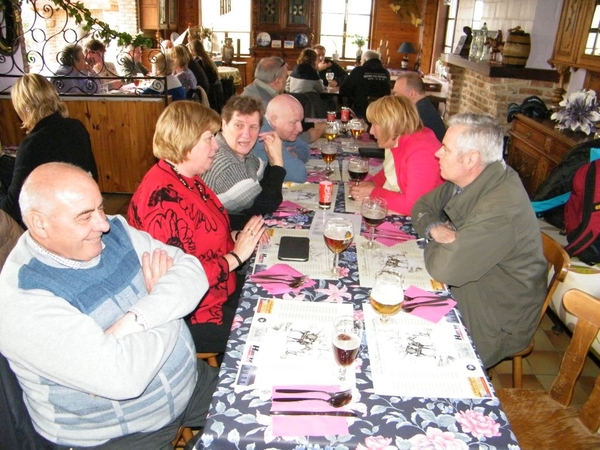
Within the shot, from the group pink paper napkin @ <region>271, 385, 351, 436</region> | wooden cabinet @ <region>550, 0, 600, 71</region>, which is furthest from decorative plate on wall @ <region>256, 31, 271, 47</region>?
pink paper napkin @ <region>271, 385, 351, 436</region>

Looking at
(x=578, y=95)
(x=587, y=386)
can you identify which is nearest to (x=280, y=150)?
(x=587, y=386)

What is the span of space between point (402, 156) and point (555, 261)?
0.84 m

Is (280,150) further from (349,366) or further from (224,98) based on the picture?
(224,98)

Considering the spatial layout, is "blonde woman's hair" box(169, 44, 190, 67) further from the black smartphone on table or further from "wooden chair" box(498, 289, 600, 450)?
"wooden chair" box(498, 289, 600, 450)

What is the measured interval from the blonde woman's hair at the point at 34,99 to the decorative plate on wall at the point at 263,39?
24.0ft

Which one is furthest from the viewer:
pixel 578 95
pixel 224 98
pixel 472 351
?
pixel 224 98

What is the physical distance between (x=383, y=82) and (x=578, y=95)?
2.64m

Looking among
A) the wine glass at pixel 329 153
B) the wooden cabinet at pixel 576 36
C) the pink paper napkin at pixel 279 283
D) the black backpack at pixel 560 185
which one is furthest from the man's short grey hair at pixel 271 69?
the pink paper napkin at pixel 279 283

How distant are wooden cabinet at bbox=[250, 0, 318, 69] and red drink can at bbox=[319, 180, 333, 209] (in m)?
8.16

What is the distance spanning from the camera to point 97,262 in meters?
1.38

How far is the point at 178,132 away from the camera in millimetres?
1887

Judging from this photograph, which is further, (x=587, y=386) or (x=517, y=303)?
(x=587, y=386)

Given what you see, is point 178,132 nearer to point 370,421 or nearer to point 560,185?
point 370,421

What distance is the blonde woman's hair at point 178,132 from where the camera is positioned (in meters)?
1.89
